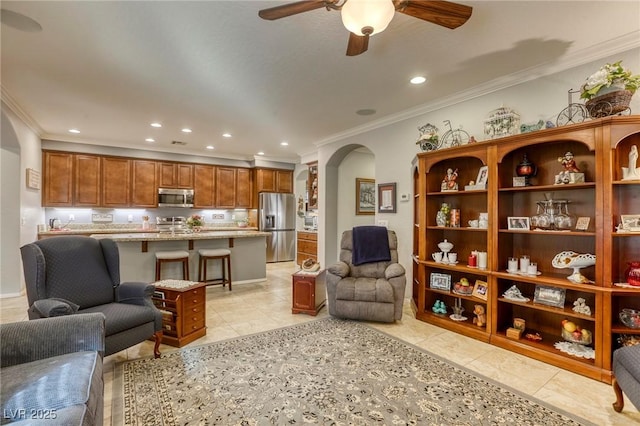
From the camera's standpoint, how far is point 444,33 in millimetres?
2424

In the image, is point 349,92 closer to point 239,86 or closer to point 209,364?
point 239,86

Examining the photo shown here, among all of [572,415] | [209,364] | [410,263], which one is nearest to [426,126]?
[410,263]

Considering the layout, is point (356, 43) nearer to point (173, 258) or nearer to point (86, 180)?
point (173, 258)

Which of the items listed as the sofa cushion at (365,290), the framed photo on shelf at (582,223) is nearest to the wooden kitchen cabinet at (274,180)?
the sofa cushion at (365,290)

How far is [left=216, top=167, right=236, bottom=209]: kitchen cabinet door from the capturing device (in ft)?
24.6

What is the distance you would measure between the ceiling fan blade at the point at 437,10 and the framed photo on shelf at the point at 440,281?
2.60m

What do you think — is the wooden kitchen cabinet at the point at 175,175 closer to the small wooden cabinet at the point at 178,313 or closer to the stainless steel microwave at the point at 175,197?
the stainless steel microwave at the point at 175,197

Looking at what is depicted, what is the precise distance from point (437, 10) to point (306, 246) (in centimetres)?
586

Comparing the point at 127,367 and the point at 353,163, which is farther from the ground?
the point at 353,163

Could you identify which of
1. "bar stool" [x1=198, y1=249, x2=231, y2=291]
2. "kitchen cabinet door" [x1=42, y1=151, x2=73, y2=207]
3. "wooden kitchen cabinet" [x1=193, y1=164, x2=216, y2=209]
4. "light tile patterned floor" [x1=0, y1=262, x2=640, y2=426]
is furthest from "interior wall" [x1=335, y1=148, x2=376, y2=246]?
"kitchen cabinet door" [x1=42, y1=151, x2=73, y2=207]

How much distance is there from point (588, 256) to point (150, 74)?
14.5ft

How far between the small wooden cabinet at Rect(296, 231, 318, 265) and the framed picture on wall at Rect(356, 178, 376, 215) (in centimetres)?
124

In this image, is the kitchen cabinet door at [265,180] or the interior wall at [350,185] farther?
the kitchen cabinet door at [265,180]

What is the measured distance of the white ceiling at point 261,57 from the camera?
86.7 inches
